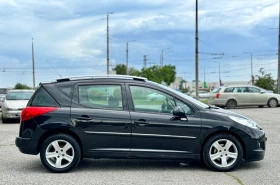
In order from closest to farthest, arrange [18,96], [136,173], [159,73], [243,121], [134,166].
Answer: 1. [136,173]
2. [243,121]
3. [134,166]
4. [18,96]
5. [159,73]

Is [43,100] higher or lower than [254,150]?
higher

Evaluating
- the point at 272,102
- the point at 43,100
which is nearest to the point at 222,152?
the point at 43,100

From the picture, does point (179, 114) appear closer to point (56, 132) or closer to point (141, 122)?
point (141, 122)

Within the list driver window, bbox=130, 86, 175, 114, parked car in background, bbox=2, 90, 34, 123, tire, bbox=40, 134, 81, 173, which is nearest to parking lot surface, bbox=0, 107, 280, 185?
tire, bbox=40, 134, 81, 173

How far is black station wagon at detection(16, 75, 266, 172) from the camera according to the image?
6.88 meters

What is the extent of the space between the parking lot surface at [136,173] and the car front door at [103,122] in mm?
437

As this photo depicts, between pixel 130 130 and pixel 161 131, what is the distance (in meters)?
→ 0.53

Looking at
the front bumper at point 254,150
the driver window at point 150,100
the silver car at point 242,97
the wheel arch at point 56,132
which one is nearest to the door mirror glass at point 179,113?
the driver window at point 150,100

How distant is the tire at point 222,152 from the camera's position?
6934 millimetres

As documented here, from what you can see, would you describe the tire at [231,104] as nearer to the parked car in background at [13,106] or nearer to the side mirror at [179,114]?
the parked car in background at [13,106]

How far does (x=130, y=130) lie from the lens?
6.87 m

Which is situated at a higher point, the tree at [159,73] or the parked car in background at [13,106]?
the tree at [159,73]

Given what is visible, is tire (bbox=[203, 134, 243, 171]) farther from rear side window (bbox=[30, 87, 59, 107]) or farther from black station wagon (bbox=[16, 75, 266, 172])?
rear side window (bbox=[30, 87, 59, 107])

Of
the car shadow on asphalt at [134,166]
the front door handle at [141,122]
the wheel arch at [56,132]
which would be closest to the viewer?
the front door handle at [141,122]
